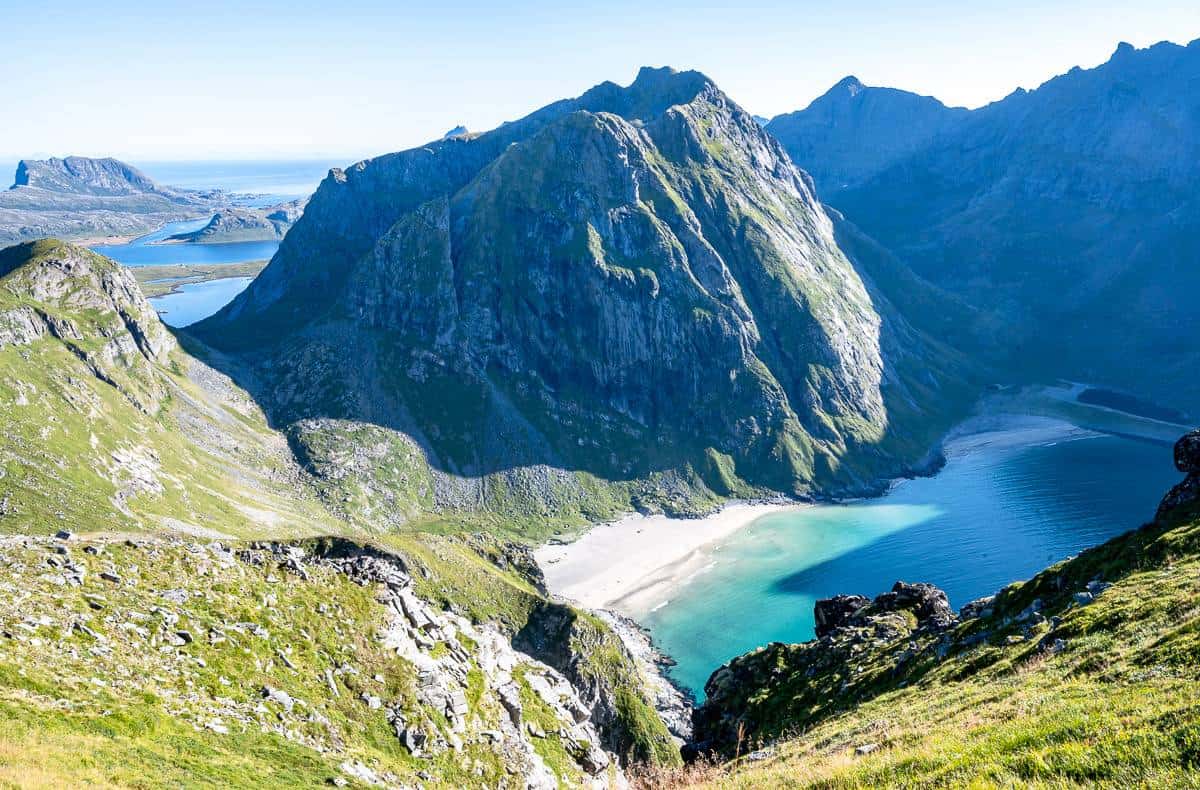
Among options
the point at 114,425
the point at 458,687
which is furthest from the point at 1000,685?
the point at 114,425

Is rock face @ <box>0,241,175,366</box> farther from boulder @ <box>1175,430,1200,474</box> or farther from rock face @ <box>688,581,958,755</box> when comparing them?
boulder @ <box>1175,430,1200,474</box>

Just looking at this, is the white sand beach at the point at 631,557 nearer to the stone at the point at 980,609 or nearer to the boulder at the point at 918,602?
the boulder at the point at 918,602

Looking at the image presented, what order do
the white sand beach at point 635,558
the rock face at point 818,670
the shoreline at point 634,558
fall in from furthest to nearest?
the white sand beach at point 635,558, the shoreline at point 634,558, the rock face at point 818,670

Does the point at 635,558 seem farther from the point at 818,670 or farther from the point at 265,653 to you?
the point at 265,653

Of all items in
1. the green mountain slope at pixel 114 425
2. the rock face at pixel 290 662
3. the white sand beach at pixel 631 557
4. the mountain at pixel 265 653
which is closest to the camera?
the mountain at pixel 265 653

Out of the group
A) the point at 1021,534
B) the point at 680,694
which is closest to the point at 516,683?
the point at 680,694

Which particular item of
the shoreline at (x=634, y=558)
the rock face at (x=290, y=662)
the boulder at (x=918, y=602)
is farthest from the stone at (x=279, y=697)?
the shoreline at (x=634, y=558)
